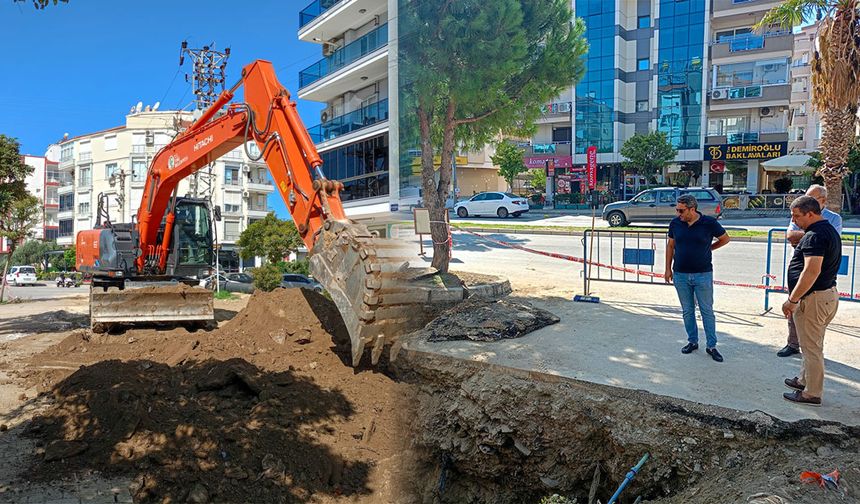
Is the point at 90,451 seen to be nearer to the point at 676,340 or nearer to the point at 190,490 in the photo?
the point at 190,490

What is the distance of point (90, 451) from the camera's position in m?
4.65

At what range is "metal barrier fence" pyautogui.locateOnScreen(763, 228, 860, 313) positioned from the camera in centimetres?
794

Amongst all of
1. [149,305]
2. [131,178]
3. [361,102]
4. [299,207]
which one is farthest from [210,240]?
[131,178]

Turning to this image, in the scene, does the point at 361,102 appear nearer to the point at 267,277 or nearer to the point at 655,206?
the point at 267,277

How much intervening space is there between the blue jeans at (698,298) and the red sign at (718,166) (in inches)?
1379

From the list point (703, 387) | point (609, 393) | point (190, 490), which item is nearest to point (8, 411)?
point (190, 490)

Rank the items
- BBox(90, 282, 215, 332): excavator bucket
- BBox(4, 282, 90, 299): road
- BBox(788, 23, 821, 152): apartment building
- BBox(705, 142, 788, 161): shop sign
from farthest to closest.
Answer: BBox(788, 23, 821, 152): apartment building < BBox(705, 142, 788, 161): shop sign < BBox(4, 282, 90, 299): road < BBox(90, 282, 215, 332): excavator bucket

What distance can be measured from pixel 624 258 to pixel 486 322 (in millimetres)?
3403

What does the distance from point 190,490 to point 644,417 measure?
11.7ft

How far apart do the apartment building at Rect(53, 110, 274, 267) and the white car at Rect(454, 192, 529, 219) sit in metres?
20.7

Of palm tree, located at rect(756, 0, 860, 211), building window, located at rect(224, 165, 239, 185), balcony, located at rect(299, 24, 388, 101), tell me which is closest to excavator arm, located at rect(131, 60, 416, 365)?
balcony, located at rect(299, 24, 388, 101)

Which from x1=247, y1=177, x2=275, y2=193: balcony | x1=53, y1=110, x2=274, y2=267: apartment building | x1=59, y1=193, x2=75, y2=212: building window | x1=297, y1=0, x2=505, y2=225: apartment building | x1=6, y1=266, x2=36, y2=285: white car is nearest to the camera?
x1=297, y1=0, x2=505, y2=225: apartment building

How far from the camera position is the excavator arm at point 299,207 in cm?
552

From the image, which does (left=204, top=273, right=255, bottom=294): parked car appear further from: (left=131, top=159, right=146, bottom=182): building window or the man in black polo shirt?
(left=131, top=159, right=146, bottom=182): building window
